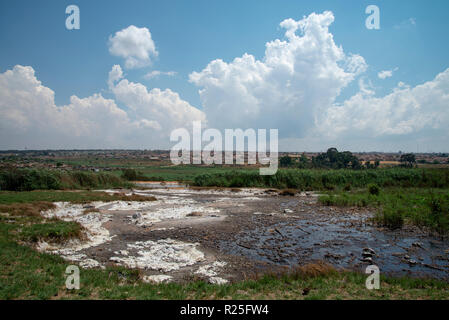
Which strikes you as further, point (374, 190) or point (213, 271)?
point (374, 190)

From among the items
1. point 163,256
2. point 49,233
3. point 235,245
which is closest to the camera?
point 163,256

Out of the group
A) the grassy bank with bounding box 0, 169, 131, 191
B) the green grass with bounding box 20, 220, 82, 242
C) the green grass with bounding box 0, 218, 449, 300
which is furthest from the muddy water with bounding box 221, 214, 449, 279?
the grassy bank with bounding box 0, 169, 131, 191

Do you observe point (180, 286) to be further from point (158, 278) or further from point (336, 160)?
point (336, 160)

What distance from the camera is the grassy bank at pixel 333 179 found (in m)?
29.9

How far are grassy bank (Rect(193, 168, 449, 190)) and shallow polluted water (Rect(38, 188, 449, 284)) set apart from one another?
1793cm

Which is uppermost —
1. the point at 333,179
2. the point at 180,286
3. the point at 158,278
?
the point at 333,179

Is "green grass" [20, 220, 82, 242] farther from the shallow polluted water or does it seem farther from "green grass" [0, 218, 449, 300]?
"green grass" [0, 218, 449, 300]

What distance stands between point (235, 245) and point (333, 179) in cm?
2670

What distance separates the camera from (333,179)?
33.8 metres

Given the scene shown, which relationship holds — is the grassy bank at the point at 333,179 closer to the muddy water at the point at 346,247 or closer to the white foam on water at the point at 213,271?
the muddy water at the point at 346,247

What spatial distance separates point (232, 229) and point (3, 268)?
29.3ft

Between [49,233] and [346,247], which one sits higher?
[49,233]

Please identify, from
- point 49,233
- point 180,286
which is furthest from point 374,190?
point 49,233
